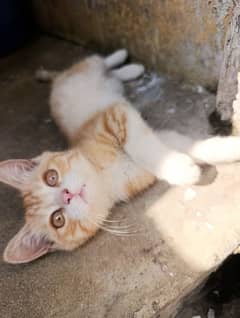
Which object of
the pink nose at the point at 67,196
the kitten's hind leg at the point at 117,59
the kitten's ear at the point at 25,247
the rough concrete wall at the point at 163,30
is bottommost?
the kitten's ear at the point at 25,247

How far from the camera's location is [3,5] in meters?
2.35

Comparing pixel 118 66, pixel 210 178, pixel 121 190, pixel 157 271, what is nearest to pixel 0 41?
pixel 118 66

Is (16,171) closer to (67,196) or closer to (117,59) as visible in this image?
(67,196)

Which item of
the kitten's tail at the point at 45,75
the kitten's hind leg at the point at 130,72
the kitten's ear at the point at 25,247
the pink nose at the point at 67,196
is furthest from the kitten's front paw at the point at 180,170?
the kitten's tail at the point at 45,75

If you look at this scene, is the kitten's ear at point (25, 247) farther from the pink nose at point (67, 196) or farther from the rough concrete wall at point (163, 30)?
the rough concrete wall at point (163, 30)

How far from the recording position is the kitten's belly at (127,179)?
1501 mm

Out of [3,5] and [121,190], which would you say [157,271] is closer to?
[121,190]

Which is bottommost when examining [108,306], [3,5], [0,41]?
[108,306]

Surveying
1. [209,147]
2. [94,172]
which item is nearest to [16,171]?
[94,172]

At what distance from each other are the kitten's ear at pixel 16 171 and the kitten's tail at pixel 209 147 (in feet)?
1.61

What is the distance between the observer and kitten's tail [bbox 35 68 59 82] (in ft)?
6.95

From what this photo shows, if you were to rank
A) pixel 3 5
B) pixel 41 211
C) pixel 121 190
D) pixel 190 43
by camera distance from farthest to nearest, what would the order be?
pixel 3 5 → pixel 190 43 → pixel 121 190 → pixel 41 211

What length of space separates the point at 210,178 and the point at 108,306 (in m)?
0.55

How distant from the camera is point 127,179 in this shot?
151 centimetres
